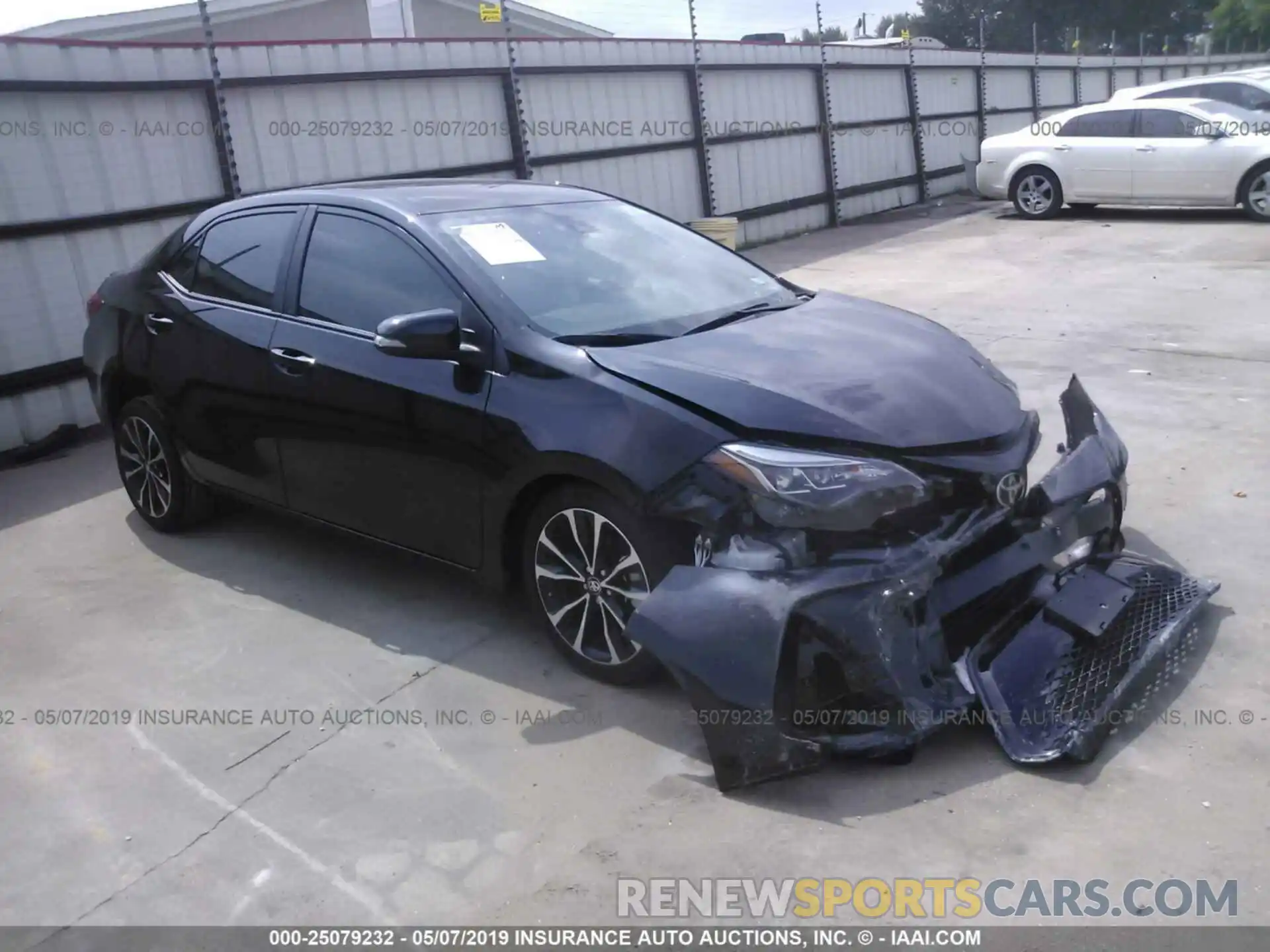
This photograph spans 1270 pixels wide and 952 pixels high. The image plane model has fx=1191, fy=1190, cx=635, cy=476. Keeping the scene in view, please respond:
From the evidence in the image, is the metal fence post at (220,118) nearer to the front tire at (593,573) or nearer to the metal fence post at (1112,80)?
the front tire at (593,573)

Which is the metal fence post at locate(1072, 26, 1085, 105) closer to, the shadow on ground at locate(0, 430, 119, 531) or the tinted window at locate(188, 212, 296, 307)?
the shadow on ground at locate(0, 430, 119, 531)

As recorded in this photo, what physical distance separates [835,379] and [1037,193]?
13.9 meters

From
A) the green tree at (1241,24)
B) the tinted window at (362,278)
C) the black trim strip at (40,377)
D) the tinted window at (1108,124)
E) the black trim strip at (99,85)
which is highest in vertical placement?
the green tree at (1241,24)

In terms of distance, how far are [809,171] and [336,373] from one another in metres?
13.6

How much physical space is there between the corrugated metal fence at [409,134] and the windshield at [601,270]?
4.65 meters

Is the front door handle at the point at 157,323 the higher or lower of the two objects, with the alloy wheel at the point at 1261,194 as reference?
higher

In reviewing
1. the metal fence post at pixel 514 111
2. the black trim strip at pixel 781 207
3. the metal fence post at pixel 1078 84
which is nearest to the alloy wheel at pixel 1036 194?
the black trim strip at pixel 781 207

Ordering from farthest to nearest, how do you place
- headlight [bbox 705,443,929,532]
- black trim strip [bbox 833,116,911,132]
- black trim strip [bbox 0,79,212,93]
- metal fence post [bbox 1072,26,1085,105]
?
metal fence post [bbox 1072,26,1085,105] < black trim strip [bbox 833,116,911,132] < black trim strip [bbox 0,79,212,93] < headlight [bbox 705,443,929,532]

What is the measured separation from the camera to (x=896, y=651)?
131 inches

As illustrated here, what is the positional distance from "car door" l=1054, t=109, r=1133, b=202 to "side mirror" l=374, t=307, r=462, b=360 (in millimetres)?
13704

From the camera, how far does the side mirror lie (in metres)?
4.02

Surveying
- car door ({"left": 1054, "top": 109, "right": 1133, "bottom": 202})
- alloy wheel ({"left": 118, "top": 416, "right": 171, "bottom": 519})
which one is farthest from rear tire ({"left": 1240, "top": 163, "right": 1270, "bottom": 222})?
alloy wheel ({"left": 118, "top": 416, "right": 171, "bottom": 519})

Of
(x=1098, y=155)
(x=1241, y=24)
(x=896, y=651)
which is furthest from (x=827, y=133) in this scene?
(x=1241, y=24)

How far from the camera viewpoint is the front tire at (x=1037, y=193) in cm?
1619
